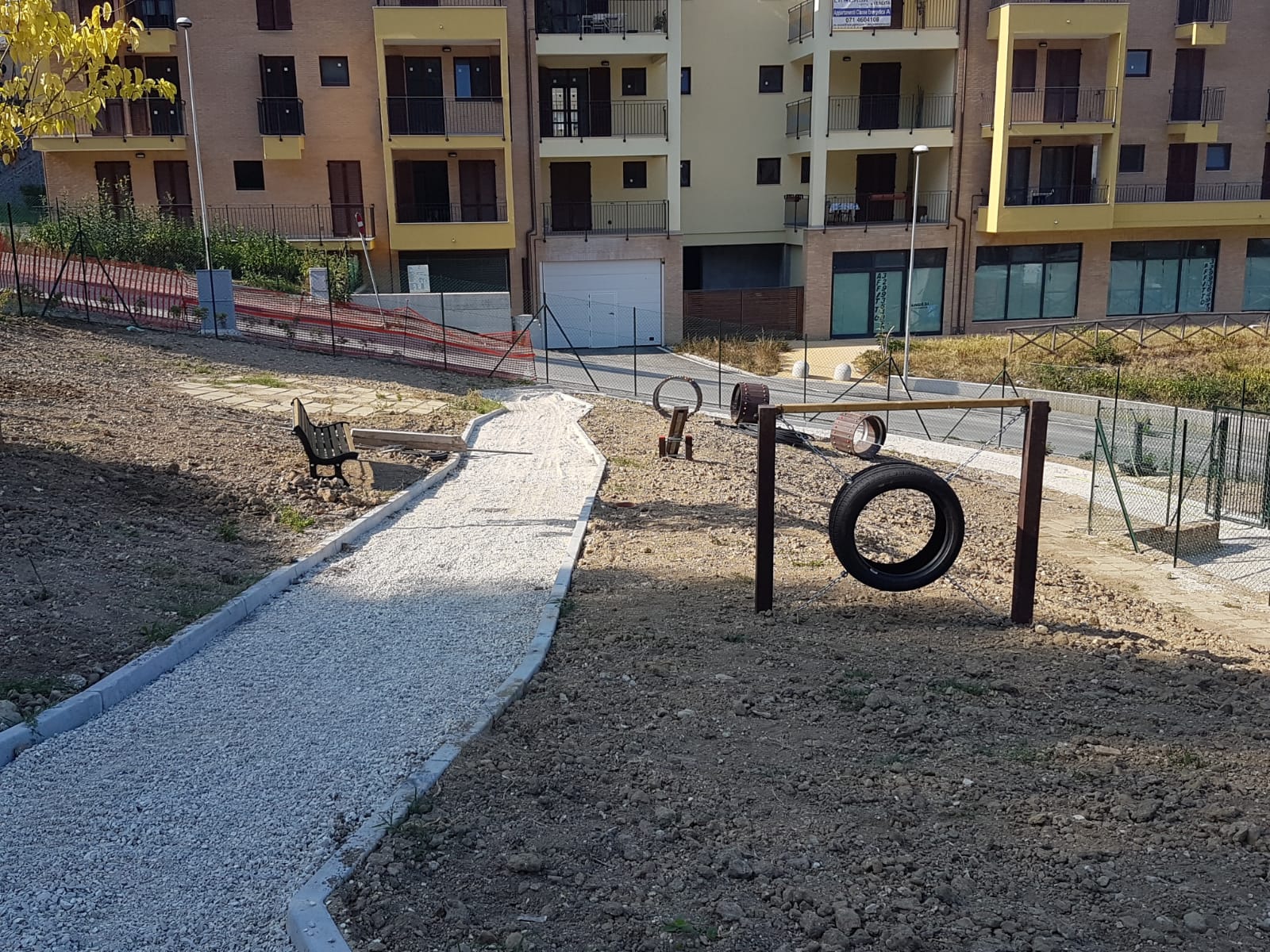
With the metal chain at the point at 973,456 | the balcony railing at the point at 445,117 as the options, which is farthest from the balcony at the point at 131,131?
the metal chain at the point at 973,456

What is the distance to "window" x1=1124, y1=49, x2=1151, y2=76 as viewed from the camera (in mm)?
38688

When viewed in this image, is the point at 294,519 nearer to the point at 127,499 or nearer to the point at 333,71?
the point at 127,499

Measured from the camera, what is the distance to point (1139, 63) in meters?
38.8

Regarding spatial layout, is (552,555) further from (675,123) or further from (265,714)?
(675,123)

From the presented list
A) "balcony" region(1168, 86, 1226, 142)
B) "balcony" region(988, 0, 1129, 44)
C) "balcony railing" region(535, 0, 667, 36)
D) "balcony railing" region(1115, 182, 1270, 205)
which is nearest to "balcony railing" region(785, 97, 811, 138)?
"balcony railing" region(535, 0, 667, 36)

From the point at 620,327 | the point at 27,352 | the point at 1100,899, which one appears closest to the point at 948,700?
the point at 1100,899

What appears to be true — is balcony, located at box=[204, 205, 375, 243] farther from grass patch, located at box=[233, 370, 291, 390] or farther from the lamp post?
grass patch, located at box=[233, 370, 291, 390]

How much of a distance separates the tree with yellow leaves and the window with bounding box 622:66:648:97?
26022 mm

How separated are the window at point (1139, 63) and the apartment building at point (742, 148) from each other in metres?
0.06

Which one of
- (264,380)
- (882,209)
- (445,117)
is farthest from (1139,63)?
(264,380)

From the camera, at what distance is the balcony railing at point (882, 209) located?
3809 cm

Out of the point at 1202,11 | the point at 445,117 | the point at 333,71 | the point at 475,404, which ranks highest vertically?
the point at 1202,11

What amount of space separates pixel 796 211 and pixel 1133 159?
12.1 metres

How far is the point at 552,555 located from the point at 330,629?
9.23 feet
